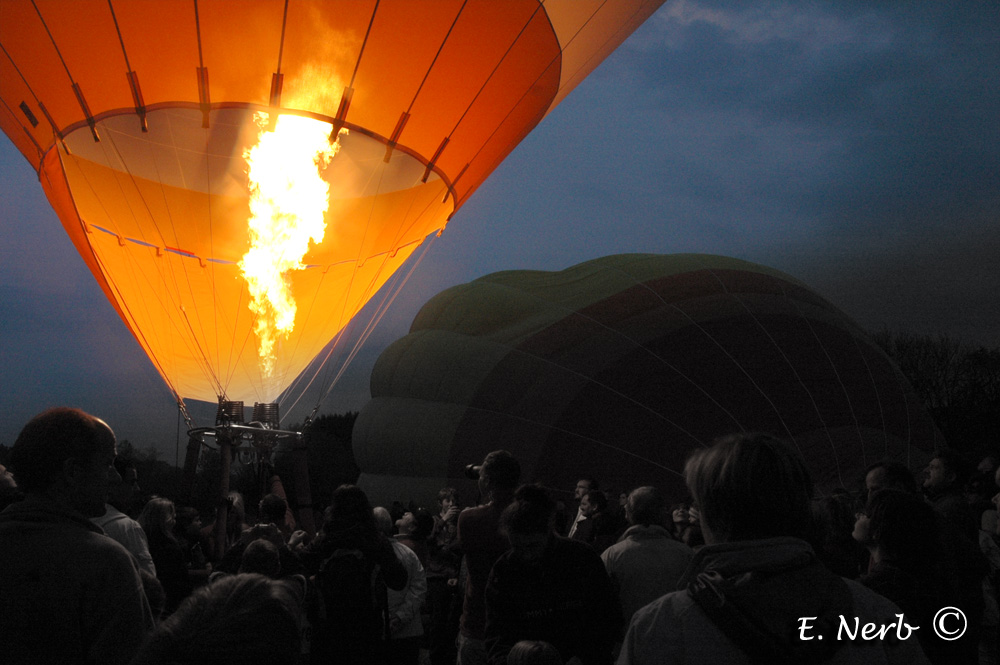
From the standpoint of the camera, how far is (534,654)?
1764mm

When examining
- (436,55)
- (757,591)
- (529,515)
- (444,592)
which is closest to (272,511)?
(444,592)

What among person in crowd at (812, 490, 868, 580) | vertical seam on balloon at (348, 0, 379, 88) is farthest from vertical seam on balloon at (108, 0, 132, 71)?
person in crowd at (812, 490, 868, 580)

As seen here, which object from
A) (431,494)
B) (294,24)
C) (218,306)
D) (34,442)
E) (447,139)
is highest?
(294,24)

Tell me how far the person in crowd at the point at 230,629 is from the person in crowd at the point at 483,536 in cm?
169

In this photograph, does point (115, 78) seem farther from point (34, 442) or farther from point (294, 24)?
point (34, 442)

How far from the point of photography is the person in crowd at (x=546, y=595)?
1970mm

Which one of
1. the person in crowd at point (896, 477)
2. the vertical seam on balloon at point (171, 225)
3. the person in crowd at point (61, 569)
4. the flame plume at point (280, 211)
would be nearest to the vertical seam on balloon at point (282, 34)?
the flame plume at point (280, 211)

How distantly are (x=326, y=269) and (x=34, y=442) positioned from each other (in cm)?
552

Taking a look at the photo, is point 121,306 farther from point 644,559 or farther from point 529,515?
point 529,515

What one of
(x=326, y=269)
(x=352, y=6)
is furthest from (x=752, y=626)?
(x=326, y=269)

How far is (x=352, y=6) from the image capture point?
15.6ft

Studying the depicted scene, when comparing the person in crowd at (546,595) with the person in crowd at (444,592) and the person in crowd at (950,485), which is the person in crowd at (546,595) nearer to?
the person in crowd at (444,592)

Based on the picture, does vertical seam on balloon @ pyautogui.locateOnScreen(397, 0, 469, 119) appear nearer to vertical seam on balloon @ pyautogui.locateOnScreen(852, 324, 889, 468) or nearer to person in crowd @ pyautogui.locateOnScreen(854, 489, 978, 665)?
person in crowd @ pyautogui.locateOnScreen(854, 489, 978, 665)

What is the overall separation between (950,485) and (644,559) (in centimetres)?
144
